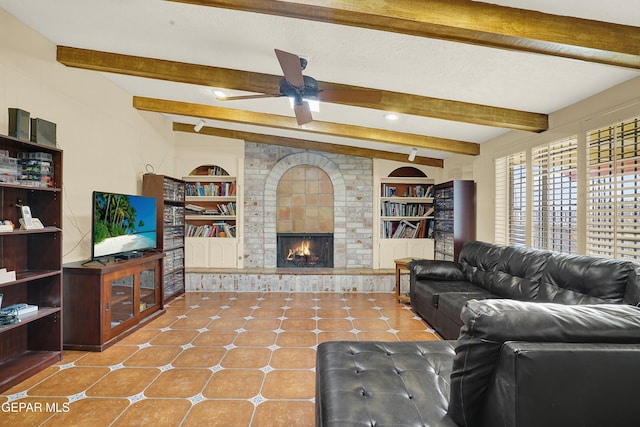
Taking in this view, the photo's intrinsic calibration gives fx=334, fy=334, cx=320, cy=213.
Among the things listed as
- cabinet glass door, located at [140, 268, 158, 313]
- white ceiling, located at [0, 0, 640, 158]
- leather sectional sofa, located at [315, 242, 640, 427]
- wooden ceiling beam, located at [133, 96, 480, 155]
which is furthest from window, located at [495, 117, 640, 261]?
cabinet glass door, located at [140, 268, 158, 313]

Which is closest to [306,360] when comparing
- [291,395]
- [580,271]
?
[291,395]

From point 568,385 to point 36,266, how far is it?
11.8 ft

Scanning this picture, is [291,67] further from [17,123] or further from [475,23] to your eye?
[17,123]

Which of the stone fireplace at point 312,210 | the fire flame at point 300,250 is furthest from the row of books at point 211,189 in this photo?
the fire flame at point 300,250

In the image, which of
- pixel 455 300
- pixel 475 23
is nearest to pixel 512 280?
pixel 455 300

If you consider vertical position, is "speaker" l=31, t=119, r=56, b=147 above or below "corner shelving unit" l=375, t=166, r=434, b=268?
above

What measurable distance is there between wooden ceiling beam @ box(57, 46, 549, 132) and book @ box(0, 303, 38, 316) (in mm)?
2192

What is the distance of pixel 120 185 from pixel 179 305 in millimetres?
1738

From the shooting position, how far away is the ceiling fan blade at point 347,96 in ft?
8.39

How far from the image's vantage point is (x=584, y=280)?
2.36 metres

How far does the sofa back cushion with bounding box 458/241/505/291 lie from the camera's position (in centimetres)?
352

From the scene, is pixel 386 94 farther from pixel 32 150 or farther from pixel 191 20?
pixel 32 150

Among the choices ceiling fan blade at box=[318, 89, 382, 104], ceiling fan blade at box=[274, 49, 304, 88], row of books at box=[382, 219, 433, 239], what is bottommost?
row of books at box=[382, 219, 433, 239]

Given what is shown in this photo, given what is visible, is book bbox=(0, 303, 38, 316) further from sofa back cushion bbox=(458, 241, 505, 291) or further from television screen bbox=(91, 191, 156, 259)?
sofa back cushion bbox=(458, 241, 505, 291)
